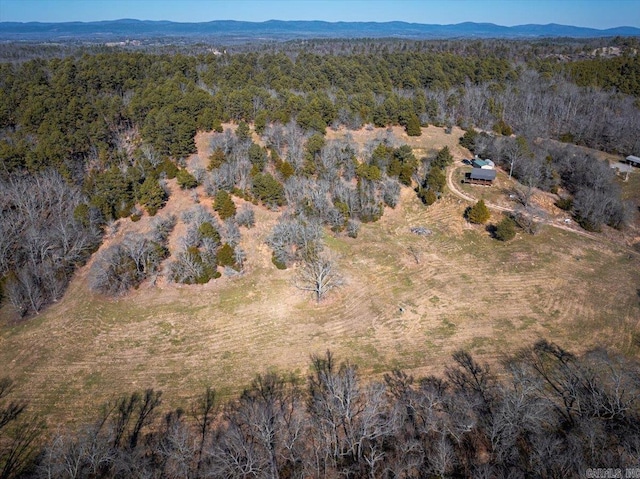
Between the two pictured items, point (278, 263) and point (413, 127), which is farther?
point (413, 127)

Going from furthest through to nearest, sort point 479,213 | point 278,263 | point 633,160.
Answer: point 633,160 → point 479,213 → point 278,263

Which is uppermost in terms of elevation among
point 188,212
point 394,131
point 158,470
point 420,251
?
point 394,131

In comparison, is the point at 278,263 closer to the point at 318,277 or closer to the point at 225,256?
the point at 225,256

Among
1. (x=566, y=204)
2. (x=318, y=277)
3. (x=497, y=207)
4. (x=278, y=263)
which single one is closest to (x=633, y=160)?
(x=566, y=204)

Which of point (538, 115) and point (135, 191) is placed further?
point (538, 115)

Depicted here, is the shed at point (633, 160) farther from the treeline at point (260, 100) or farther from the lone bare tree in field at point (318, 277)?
the lone bare tree in field at point (318, 277)

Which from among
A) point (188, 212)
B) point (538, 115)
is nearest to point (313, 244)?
point (188, 212)

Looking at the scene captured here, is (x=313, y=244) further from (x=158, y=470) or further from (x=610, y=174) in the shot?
(x=610, y=174)
